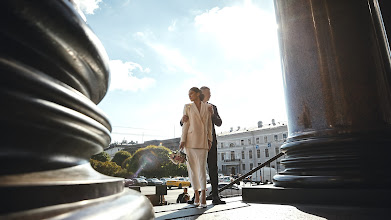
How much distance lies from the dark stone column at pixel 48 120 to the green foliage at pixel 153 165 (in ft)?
171

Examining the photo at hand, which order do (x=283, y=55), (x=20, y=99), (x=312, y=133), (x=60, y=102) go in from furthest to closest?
(x=283, y=55) → (x=312, y=133) → (x=60, y=102) → (x=20, y=99)

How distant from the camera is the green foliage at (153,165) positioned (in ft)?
171

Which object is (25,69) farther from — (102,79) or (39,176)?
(102,79)

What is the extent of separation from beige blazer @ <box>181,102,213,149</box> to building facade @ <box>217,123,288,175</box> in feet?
180

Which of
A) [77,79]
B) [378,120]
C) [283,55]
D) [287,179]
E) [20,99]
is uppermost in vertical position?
[283,55]

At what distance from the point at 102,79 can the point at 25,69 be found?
42 centimetres

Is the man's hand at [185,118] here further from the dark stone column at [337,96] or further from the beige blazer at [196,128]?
the dark stone column at [337,96]

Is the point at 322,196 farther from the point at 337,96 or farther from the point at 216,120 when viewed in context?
the point at 216,120

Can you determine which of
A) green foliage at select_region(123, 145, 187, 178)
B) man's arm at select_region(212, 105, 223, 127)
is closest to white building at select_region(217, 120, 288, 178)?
green foliage at select_region(123, 145, 187, 178)

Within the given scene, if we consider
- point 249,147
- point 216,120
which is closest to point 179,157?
point 216,120

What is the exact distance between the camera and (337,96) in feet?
10.7

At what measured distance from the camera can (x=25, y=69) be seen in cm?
65

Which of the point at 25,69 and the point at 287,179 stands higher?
the point at 25,69

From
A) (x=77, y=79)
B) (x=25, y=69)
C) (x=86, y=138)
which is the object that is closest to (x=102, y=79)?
A: (x=77, y=79)
